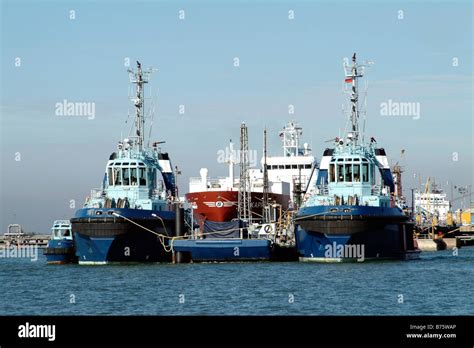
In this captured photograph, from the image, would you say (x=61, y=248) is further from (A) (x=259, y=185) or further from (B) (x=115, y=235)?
(A) (x=259, y=185)

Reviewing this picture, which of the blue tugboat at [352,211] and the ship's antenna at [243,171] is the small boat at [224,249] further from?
the ship's antenna at [243,171]

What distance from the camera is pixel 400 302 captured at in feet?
152

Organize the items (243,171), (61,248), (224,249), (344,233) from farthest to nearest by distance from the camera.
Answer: (243,171) → (61,248) → (224,249) → (344,233)

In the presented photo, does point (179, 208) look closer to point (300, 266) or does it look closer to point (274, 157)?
point (300, 266)

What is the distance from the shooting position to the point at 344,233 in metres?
72.9

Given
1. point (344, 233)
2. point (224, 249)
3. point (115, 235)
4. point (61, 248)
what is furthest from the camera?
point (61, 248)

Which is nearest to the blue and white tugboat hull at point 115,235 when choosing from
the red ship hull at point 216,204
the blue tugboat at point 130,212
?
the blue tugboat at point 130,212

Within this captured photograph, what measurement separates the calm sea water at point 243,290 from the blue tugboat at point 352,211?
2.51 metres

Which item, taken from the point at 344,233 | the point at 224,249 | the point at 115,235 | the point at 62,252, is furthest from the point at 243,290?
the point at 62,252

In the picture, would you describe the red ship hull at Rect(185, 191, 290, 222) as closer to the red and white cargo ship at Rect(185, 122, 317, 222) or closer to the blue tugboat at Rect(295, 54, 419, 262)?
the red and white cargo ship at Rect(185, 122, 317, 222)

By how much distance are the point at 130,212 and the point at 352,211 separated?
17.1 m

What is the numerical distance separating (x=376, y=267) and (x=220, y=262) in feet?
50.1

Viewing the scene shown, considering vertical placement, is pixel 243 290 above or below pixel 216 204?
below
